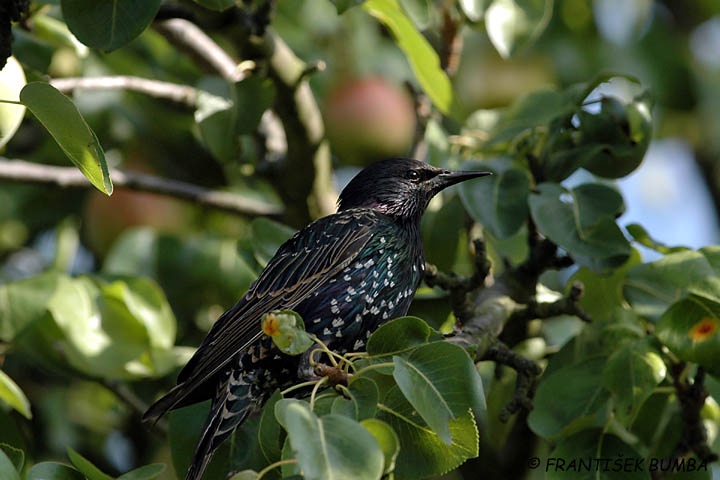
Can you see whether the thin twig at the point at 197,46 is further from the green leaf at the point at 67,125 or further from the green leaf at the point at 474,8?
the green leaf at the point at 67,125

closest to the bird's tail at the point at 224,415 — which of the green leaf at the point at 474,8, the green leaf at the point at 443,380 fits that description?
the green leaf at the point at 443,380

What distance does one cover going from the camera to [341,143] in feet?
18.8

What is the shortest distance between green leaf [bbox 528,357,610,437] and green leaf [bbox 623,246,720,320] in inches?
13.9

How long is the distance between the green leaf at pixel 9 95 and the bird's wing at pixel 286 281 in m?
0.92

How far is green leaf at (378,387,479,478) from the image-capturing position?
2.65m

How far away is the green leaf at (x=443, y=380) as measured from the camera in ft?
8.03

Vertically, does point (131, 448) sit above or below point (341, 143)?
below

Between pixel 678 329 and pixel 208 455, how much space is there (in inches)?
57.4

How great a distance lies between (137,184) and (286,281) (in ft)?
4.59

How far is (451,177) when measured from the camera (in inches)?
154

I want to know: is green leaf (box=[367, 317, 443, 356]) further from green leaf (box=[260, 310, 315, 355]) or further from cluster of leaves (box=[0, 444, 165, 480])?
cluster of leaves (box=[0, 444, 165, 480])

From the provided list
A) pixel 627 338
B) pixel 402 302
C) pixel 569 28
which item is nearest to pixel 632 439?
pixel 627 338

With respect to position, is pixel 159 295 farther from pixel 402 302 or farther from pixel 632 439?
pixel 632 439

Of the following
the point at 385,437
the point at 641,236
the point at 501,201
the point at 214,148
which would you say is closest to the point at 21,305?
the point at 214,148
